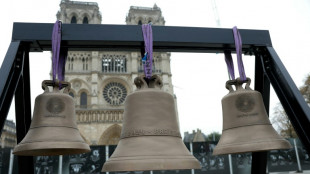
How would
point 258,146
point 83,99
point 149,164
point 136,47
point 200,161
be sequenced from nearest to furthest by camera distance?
point 149,164
point 258,146
point 136,47
point 200,161
point 83,99

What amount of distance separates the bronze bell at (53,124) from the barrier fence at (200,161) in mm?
7075

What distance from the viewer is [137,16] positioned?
114ft

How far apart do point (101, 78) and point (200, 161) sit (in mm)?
22988

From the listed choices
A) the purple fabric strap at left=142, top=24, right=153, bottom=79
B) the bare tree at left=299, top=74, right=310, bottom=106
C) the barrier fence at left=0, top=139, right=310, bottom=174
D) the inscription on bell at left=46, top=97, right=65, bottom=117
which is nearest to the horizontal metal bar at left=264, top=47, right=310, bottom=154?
the purple fabric strap at left=142, top=24, right=153, bottom=79

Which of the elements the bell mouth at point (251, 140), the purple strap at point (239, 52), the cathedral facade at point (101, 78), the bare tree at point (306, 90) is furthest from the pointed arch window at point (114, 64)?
the bell mouth at point (251, 140)

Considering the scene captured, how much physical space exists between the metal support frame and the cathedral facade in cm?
2574

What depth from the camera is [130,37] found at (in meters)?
2.11

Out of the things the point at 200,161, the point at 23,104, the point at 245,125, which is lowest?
the point at 200,161

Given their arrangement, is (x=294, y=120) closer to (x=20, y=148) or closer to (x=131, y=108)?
(x=131, y=108)

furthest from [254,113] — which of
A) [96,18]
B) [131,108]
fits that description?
[96,18]

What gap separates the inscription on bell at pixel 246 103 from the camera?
206 centimetres

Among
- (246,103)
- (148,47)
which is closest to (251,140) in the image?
(246,103)

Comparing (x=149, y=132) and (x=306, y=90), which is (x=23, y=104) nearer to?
(x=149, y=132)

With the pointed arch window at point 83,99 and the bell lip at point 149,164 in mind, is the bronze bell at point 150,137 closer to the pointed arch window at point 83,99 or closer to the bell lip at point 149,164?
the bell lip at point 149,164
